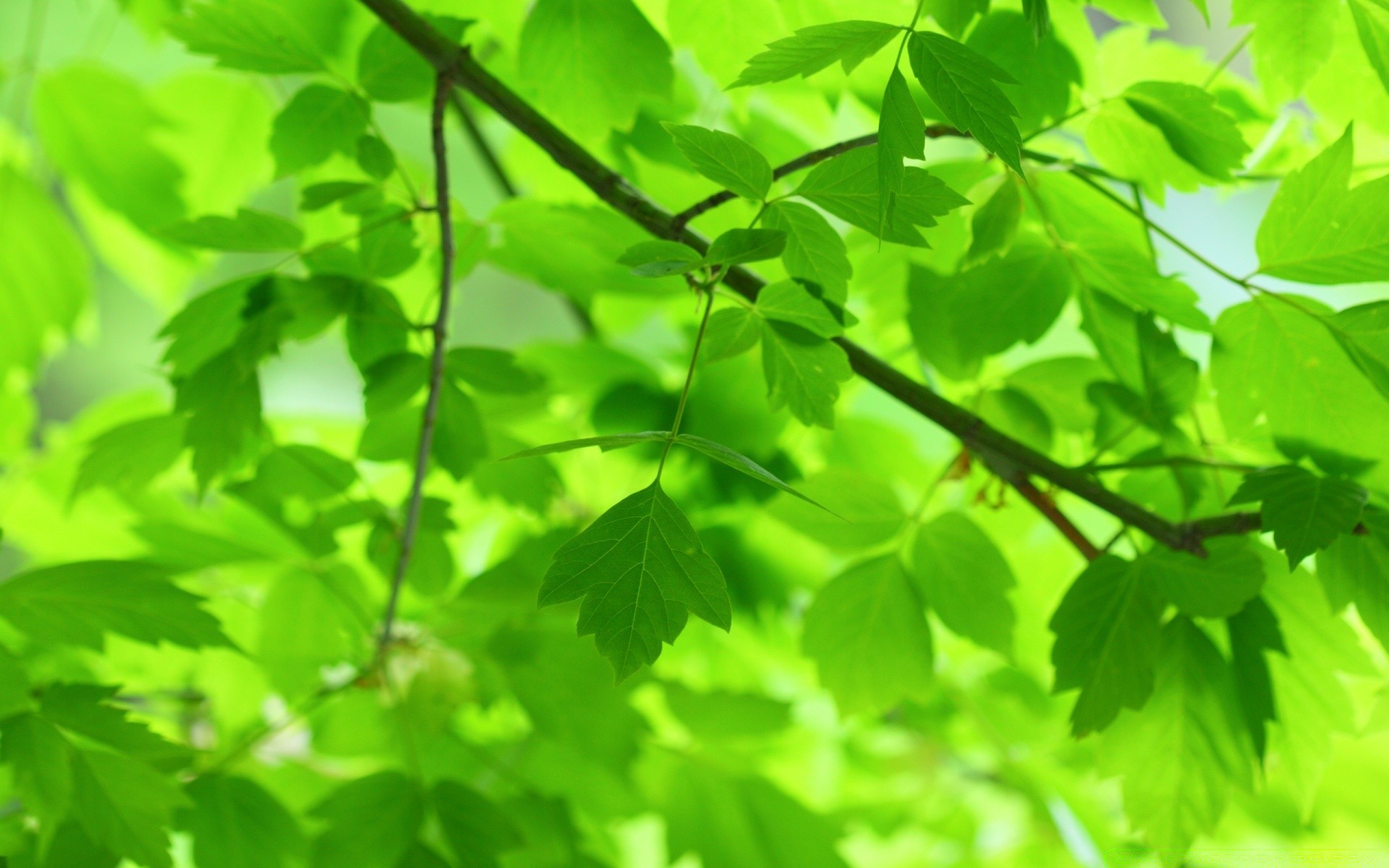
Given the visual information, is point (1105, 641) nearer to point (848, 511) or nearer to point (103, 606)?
point (848, 511)

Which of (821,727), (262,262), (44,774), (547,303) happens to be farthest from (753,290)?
(547,303)

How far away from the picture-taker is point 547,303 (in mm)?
2521

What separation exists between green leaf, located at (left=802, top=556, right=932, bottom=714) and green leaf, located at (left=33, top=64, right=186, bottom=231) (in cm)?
63

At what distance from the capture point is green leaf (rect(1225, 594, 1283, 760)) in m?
0.40

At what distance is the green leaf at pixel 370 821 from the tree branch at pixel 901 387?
0.32m

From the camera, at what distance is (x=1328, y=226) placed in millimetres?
374

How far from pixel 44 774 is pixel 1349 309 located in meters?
0.55

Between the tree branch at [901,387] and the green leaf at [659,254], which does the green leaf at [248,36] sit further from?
the green leaf at [659,254]

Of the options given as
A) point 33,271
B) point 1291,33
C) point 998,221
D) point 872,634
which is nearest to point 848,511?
point 872,634

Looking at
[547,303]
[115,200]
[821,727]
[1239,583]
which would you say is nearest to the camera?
[1239,583]

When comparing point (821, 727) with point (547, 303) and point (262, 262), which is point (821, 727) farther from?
point (547, 303)

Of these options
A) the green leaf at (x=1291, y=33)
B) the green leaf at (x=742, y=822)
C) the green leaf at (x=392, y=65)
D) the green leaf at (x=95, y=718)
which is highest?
the green leaf at (x=392, y=65)

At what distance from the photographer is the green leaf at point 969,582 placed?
18.7 inches

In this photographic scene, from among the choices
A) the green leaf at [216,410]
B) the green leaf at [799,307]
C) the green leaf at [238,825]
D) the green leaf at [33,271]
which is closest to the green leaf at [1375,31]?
the green leaf at [799,307]
